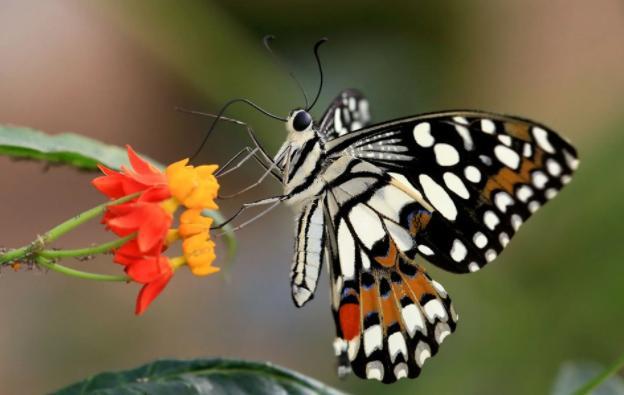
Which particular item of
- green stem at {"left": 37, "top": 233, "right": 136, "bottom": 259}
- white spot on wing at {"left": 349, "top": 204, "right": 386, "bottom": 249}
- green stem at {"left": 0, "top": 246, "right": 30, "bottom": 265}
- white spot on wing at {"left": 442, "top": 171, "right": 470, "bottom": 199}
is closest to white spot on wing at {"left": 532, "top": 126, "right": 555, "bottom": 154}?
white spot on wing at {"left": 442, "top": 171, "right": 470, "bottom": 199}

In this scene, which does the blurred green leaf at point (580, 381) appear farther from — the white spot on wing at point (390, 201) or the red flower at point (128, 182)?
the red flower at point (128, 182)

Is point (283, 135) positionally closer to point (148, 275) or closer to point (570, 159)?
point (570, 159)

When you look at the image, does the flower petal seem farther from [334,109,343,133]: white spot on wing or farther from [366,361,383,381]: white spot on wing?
[334,109,343,133]: white spot on wing

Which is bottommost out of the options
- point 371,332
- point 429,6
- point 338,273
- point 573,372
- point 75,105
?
point 573,372

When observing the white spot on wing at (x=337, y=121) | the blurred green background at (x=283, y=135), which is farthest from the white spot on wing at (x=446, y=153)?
the blurred green background at (x=283, y=135)

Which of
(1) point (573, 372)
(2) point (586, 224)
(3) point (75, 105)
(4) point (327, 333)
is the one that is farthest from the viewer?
(3) point (75, 105)

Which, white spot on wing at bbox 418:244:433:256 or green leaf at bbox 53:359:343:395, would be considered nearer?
green leaf at bbox 53:359:343:395

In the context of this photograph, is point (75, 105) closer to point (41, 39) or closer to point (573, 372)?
point (41, 39)

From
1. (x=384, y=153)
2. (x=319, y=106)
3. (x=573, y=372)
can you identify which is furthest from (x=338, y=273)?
(x=319, y=106)
